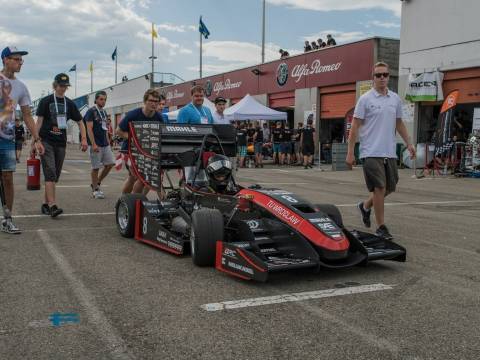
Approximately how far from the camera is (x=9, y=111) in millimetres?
5875

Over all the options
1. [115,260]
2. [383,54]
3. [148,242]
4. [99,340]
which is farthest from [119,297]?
[383,54]

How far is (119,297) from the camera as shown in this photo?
378 cm

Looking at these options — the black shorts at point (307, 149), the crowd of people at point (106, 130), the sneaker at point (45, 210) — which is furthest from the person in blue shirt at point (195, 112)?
the black shorts at point (307, 149)

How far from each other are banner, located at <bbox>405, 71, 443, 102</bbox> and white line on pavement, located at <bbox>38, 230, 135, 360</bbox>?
15379 millimetres

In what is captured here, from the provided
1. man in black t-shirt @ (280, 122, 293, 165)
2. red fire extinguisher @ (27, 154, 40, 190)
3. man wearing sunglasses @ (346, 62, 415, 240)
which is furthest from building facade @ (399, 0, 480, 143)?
red fire extinguisher @ (27, 154, 40, 190)

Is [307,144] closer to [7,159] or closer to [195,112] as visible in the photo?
[195,112]

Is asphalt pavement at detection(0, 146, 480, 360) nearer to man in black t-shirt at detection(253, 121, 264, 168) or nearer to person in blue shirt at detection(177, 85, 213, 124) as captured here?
person in blue shirt at detection(177, 85, 213, 124)

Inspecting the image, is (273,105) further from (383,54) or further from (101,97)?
(101,97)

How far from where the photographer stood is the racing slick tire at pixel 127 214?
5.82 metres

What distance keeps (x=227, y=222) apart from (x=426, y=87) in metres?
14.9

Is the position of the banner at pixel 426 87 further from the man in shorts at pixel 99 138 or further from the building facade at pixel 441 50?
the man in shorts at pixel 99 138

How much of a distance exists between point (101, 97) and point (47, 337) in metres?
6.60

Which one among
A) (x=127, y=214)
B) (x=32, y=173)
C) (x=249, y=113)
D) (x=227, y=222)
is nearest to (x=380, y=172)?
(x=227, y=222)

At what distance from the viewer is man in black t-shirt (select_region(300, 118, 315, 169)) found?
19656mm
